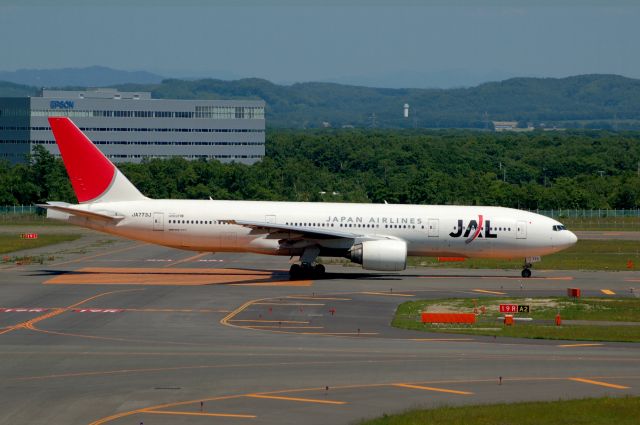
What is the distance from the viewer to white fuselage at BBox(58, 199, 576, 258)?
213ft

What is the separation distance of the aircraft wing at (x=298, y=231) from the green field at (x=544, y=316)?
10118 mm

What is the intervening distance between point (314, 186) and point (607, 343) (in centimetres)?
12378

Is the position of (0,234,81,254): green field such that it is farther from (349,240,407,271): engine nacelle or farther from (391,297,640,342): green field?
(391,297,640,342): green field

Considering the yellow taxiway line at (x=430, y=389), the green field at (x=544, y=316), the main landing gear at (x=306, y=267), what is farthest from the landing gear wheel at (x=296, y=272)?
the yellow taxiway line at (x=430, y=389)

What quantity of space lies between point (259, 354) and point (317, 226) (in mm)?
26210

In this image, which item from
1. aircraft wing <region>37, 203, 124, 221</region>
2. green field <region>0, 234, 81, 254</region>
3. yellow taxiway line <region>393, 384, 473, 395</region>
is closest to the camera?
yellow taxiway line <region>393, 384, 473, 395</region>

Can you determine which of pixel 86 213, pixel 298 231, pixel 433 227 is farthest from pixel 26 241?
pixel 433 227

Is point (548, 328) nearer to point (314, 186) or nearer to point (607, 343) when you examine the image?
point (607, 343)

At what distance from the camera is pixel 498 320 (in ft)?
159

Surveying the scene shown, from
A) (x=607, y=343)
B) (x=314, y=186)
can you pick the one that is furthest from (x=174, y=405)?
(x=314, y=186)

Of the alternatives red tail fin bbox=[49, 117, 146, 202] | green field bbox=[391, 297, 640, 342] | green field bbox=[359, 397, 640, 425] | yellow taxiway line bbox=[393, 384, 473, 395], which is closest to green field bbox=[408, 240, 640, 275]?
green field bbox=[391, 297, 640, 342]

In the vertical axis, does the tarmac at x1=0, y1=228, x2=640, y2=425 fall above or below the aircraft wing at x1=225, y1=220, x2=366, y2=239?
below

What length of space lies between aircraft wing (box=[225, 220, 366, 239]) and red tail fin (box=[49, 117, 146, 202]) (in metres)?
7.63

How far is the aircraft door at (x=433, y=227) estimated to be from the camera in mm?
64812
